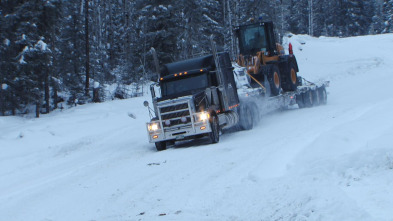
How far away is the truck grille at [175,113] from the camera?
13453 mm

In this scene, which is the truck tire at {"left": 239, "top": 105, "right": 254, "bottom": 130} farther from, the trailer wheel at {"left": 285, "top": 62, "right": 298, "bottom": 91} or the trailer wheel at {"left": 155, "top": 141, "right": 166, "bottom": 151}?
the trailer wheel at {"left": 285, "top": 62, "right": 298, "bottom": 91}

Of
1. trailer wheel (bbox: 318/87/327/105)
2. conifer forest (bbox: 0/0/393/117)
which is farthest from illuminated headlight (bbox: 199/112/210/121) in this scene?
trailer wheel (bbox: 318/87/327/105)

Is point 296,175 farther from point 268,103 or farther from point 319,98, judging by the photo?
point 319,98

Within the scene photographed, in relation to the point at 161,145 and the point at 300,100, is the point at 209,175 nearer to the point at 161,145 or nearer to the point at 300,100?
the point at 161,145

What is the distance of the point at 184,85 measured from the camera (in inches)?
570

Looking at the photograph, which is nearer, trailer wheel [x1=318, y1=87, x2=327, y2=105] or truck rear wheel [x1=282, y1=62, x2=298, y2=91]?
truck rear wheel [x1=282, y1=62, x2=298, y2=91]

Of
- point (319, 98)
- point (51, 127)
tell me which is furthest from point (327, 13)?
point (51, 127)

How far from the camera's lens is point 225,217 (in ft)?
20.0

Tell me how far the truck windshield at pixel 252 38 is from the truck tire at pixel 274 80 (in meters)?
1.51

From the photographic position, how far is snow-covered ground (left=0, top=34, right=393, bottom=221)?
19.5 ft

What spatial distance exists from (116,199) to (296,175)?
3.19 metres

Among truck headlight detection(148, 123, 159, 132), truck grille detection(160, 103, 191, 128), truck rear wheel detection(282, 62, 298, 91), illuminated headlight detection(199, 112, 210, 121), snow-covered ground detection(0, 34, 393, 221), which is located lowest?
snow-covered ground detection(0, 34, 393, 221)

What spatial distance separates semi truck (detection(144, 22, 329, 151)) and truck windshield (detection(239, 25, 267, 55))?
0.05 m

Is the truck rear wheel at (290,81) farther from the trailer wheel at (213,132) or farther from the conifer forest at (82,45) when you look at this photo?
the trailer wheel at (213,132)
